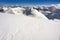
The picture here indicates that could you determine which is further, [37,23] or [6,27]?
[37,23]

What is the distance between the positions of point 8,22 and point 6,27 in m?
0.43

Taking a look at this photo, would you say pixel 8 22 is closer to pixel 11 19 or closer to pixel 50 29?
pixel 11 19

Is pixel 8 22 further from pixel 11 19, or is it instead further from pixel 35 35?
pixel 35 35

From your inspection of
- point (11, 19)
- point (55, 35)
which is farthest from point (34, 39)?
point (11, 19)

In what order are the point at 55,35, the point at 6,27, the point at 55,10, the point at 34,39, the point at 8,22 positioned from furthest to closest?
the point at 55,10, the point at 8,22, the point at 6,27, the point at 55,35, the point at 34,39

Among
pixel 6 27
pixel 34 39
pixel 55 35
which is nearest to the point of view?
pixel 34 39

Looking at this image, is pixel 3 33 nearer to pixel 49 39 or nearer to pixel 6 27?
pixel 6 27

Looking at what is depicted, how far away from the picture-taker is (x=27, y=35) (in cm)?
428

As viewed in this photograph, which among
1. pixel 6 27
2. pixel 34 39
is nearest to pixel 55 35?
pixel 34 39

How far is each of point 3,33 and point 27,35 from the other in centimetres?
59

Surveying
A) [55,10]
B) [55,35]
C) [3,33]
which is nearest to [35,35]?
[55,35]

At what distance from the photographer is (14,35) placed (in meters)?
4.21

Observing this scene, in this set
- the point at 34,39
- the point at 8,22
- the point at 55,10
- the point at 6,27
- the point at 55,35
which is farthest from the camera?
the point at 55,10

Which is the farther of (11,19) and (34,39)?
(11,19)
